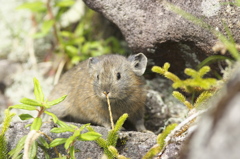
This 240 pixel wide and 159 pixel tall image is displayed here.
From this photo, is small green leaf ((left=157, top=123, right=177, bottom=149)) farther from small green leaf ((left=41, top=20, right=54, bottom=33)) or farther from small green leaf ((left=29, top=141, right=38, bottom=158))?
small green leaf ((left=41, top=20, right=54, bottom=33))

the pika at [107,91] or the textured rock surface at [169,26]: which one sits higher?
the textured rock surface at [169,26]

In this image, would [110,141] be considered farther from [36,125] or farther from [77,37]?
[77,37]

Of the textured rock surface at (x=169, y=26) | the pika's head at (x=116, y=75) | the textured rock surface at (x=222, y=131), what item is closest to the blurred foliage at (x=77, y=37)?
the textured rock surface at (x=169, y=26)

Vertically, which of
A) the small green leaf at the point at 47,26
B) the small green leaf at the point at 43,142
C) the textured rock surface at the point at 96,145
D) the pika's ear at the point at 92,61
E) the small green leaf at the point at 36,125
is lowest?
the textured rock surface at the point at 96,145

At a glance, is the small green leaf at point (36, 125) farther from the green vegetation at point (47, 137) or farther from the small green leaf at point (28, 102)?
the small green leaf at point (28, 102)

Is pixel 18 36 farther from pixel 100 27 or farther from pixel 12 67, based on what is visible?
pixel 100 27

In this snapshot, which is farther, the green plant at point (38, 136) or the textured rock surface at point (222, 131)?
the green plant at point (38, 136)
